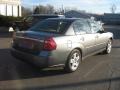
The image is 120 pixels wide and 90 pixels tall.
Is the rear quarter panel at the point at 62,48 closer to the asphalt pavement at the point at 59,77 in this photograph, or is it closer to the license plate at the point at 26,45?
the asphalt pavement at the point at 59,77

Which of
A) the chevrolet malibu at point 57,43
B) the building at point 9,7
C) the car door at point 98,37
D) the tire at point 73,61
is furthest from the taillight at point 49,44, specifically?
the building at point 9,7

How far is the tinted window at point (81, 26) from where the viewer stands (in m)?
8.21

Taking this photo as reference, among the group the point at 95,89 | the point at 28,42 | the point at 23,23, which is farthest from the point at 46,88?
the point at 23,23

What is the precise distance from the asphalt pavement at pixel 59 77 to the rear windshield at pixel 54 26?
1166 mm

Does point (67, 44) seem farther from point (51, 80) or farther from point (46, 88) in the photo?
point (46, 88)

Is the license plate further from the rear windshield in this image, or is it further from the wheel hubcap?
the wheel hubcap

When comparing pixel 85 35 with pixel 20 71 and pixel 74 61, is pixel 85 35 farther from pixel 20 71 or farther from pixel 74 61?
pixel 20 71

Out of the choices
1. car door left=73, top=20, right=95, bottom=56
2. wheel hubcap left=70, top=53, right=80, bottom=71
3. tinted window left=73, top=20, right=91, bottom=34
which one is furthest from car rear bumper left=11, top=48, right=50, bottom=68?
tinted window left=73, top=20, right=91, bottom=34

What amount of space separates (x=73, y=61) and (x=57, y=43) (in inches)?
36.8

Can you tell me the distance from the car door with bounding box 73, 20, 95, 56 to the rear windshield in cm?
31

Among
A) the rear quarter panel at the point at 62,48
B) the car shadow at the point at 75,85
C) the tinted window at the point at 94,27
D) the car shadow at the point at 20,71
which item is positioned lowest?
the car shadow at the point at 75,85

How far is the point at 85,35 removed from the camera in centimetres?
848

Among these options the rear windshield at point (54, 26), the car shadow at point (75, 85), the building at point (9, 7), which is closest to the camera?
the car shadow at point (75, 85)

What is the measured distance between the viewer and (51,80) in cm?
701
